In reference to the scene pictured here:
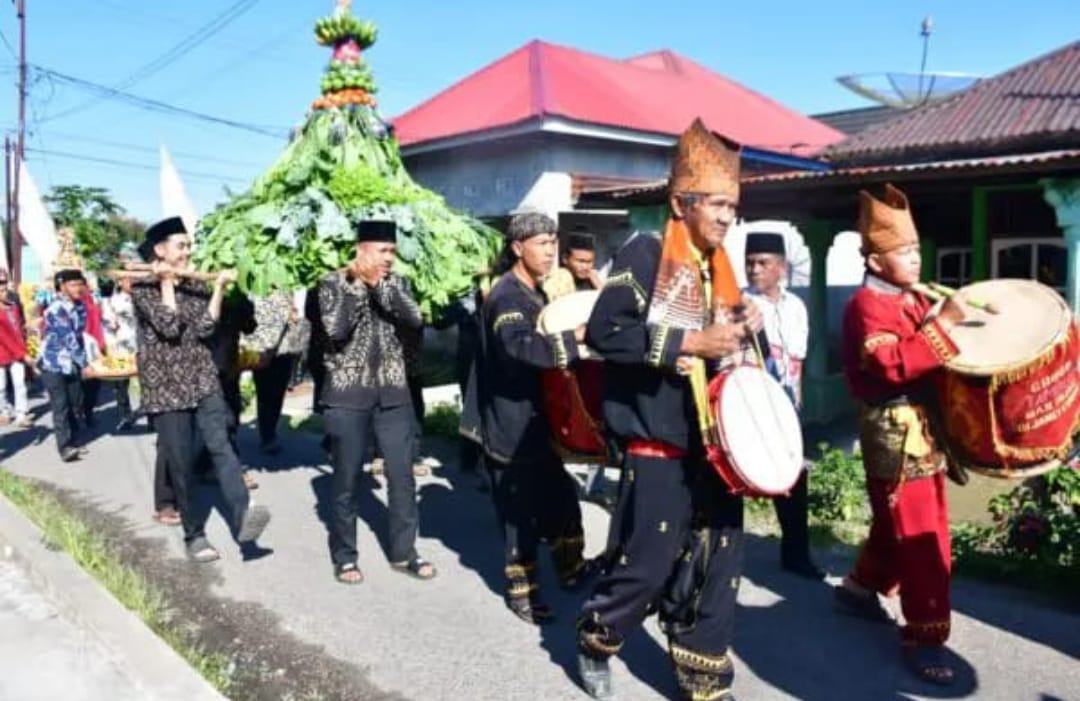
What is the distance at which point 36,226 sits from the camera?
10.3m

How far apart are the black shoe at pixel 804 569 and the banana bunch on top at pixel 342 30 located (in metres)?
4.10

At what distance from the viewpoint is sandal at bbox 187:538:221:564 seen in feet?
17.2

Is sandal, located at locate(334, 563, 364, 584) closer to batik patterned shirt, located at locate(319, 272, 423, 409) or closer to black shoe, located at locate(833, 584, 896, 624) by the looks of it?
batik patterned shirt, located at locate(319, 272, 423, 409)

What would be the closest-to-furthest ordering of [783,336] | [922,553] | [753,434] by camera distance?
[753,434], [922,553], [783,336]

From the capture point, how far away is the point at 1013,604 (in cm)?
439

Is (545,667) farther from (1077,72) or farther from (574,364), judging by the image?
(1077,72)

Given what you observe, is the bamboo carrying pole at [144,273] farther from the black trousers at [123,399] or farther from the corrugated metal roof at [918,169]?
the black trousers at [123,399]

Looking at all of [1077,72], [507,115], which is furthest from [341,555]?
[1077,72]

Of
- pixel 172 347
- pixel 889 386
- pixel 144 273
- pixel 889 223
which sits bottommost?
pixel 889 386

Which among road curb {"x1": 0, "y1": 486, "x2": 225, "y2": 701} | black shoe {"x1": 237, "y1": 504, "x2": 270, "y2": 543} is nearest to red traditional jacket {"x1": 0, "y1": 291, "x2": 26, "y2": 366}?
road curb {"x1": 0, "y1": 486, "x2": 225, "y2": 701}

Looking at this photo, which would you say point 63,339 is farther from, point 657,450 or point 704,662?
point 704,662

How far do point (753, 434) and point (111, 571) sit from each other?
360 cm

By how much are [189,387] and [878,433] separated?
3664 mm

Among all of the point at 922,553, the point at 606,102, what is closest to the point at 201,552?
the point at 922,553
